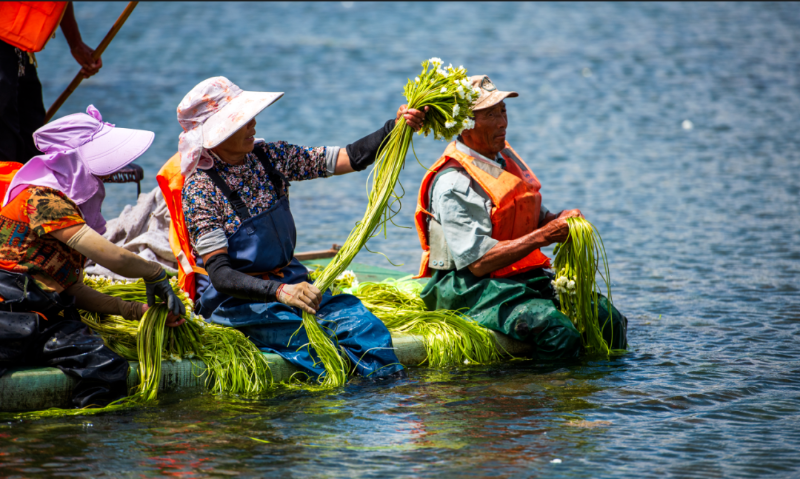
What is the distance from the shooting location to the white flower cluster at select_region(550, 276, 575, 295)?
5.39 meters

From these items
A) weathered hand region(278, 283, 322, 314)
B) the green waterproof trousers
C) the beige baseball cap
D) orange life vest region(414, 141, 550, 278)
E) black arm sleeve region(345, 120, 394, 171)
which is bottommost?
the green waterproof trousers

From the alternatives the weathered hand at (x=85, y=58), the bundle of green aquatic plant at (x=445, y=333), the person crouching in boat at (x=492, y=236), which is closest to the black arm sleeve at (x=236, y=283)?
the bundle of green aquatic plant at (x=445, y=333)

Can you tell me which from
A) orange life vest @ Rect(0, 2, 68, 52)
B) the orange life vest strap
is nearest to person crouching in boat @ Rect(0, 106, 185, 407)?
the orange life vest strap

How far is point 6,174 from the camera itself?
15.2ft

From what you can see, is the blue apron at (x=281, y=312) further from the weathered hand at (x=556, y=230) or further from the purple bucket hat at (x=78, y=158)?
the weathered hand at (x=556, y=230)

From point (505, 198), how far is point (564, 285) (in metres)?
0.65

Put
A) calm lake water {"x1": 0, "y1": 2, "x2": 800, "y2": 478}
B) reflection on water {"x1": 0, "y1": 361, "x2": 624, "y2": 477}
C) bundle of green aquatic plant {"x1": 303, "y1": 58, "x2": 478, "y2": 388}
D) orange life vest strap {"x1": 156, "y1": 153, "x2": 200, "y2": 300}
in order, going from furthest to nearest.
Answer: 1. orange life vest strap {"x1": 156, "y1": 153, "x2": 200, "y2": 300}
2. bundle of green aquatic plant {"x1": 303, "y1": 58, "x2": 478, "y2": 388}
3. calm lake water {"x1": 0, "y1": 2, "x2": 800, "y2": 478}
4. reflection on water {"x1": 0, "y1": 361, "x2": 624, "y2": 477}

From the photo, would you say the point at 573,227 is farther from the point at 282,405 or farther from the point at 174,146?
the point at 174,146

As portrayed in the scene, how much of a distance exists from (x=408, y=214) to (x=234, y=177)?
6.78m

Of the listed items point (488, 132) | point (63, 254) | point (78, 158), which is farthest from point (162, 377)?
point (488, 132)

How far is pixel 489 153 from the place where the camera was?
17.9 ft

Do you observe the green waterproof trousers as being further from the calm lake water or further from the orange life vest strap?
the orange life vest strap

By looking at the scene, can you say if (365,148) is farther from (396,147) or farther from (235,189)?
(235,189)

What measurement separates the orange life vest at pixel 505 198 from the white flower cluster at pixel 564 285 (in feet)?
0.72
